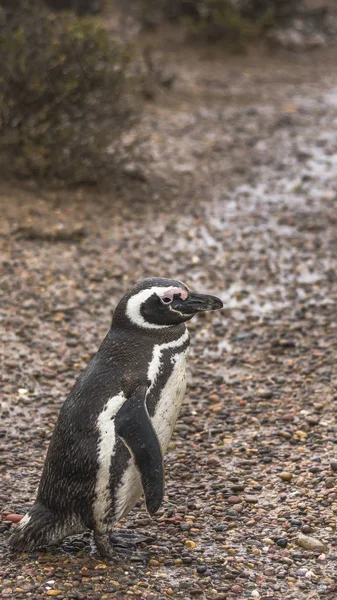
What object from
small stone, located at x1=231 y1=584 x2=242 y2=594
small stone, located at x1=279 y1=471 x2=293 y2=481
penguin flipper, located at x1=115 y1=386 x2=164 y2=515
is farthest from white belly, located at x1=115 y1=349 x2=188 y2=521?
small stone, located at x1=279 y1=471 x2=293 y2=481

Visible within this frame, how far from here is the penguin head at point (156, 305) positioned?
12.7ft

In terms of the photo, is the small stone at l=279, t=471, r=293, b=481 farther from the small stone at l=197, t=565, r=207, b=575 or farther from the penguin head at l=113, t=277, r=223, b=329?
the penguin head at l=113, t=277, r=223, b=329

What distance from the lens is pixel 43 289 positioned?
6641 mm

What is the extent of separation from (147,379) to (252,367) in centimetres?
222

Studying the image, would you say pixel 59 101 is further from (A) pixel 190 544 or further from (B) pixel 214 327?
(A) pixel 190 544

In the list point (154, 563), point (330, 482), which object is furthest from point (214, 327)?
point (154, 563)

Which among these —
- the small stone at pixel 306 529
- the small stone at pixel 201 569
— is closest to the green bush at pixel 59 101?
the small stone at pixel 306 529

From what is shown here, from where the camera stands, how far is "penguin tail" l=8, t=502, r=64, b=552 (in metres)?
3.80

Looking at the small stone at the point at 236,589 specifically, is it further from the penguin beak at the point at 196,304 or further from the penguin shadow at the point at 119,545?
the penguin beak at the point at 196,304

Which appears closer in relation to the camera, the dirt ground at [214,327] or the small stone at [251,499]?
the dirt ground at [214,327]

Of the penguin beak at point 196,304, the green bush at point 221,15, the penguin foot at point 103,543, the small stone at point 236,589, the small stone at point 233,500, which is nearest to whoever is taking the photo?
the small stone at point 236,589

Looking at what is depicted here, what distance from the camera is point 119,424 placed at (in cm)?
364

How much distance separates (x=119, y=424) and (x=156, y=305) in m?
0.50

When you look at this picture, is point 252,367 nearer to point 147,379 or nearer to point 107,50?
point 147,379
